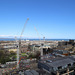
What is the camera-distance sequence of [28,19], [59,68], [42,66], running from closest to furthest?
[59,68] < [42,66] < [28,19]

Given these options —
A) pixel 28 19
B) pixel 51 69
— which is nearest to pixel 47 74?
pixel 51 69

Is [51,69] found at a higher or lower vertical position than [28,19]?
lower

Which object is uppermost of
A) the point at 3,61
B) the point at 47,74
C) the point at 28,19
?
the point at 28,19

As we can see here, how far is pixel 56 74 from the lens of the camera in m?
8.22

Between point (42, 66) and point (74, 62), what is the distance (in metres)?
4.56

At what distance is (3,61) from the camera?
17.2 m

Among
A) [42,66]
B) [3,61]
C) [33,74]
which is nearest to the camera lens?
[33,74]

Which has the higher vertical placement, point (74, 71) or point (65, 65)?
point (65, 65)

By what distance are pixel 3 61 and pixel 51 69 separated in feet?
39.4

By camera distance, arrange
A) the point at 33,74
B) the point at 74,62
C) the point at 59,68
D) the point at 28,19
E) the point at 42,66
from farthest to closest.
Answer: the point at 28,19, the point at 74,62, the point at 42,66, the point at 59,68, the point at 33,74

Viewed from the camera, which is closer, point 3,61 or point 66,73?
point 66,73

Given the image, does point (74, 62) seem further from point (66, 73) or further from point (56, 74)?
point (56, 74)

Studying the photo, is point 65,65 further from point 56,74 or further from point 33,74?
point 33,74

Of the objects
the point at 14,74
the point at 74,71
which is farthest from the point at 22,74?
the point at 74,71
